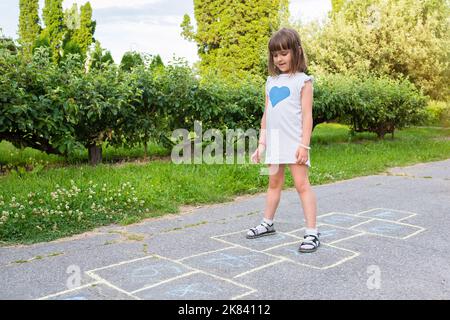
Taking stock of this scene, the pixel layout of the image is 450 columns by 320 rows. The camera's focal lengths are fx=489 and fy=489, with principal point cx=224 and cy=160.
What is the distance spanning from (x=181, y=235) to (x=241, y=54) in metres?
19.3

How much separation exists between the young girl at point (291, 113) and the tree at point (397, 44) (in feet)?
42.7

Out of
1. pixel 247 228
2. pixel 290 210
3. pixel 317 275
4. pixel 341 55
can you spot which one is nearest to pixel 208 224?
pixel 247 228

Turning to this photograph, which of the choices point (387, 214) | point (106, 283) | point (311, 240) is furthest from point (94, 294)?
point (387, 214)

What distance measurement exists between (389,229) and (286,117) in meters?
1.49

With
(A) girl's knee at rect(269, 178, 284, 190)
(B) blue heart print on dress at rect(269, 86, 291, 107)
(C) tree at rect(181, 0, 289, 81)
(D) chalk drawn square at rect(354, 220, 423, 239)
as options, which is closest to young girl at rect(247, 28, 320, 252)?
(B) blue heart print on dress at rect(269, 86, 291, 107)

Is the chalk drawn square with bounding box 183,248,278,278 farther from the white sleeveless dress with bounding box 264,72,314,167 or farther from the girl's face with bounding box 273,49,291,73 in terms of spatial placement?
the girl's face with bounding box 273,49,291,73

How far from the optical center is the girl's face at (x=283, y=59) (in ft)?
12.5

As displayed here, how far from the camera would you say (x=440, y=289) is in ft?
9.66

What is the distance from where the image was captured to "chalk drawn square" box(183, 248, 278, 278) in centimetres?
327

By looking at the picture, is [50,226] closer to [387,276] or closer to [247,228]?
[247,228]

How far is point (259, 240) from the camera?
159 inches

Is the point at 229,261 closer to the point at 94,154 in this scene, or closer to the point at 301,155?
the point at 301,155

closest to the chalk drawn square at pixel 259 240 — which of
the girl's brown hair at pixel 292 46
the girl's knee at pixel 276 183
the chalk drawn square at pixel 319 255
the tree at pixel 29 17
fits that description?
the chalk drawn square at pixel 319 255

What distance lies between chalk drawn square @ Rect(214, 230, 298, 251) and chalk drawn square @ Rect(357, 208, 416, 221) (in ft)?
4.05
